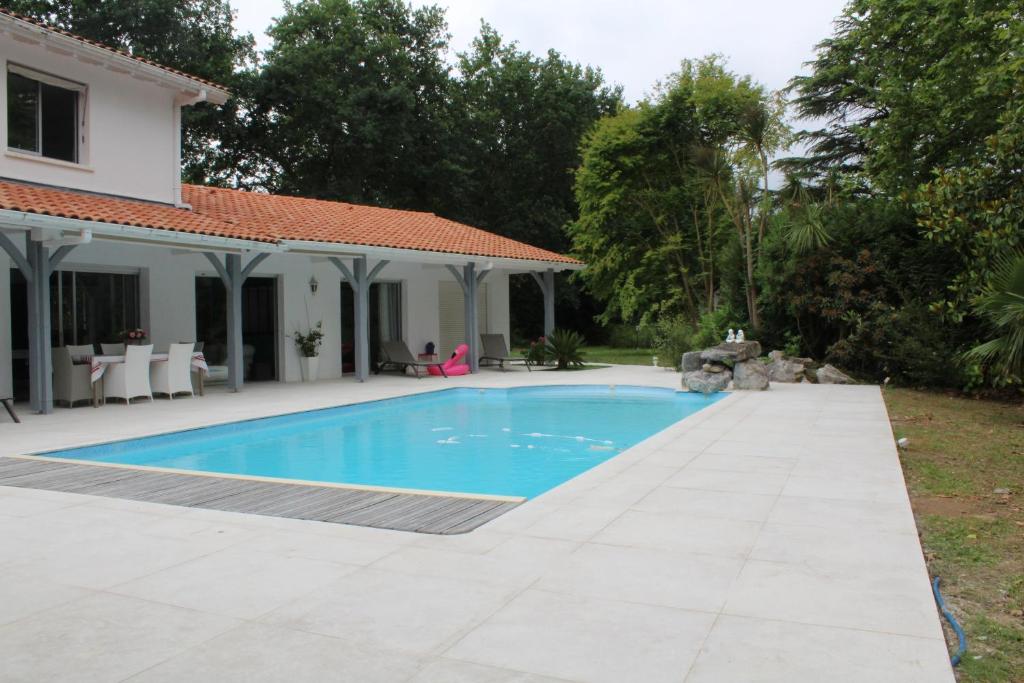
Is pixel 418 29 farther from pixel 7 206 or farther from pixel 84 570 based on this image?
pixel 84 570

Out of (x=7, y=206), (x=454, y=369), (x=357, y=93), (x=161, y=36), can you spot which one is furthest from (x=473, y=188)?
(x=7, y=206)

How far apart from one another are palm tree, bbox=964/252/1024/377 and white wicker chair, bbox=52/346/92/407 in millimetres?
12082

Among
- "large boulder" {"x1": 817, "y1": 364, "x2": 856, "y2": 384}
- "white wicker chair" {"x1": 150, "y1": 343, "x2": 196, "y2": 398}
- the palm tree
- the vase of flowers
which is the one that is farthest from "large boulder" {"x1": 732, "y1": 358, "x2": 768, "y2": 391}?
the vase of flowers

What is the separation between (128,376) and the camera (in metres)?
11.8

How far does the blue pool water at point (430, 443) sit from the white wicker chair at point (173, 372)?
9.52 feet

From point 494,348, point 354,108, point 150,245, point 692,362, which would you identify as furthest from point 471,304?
point 354,108

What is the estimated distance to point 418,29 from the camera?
3216 centimetres

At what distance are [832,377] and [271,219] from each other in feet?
36.5

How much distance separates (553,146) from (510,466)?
2677cm

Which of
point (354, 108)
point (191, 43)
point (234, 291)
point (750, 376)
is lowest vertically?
point (750, 376)

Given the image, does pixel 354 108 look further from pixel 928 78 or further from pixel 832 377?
pixel 832 377

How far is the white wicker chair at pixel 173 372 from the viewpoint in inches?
493

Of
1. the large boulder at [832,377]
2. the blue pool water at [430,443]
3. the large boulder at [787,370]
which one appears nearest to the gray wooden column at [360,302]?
the blue pool water at [430,443]

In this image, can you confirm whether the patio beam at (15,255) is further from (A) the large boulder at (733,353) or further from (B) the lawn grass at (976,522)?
(A) the large boulder at (733,353)
